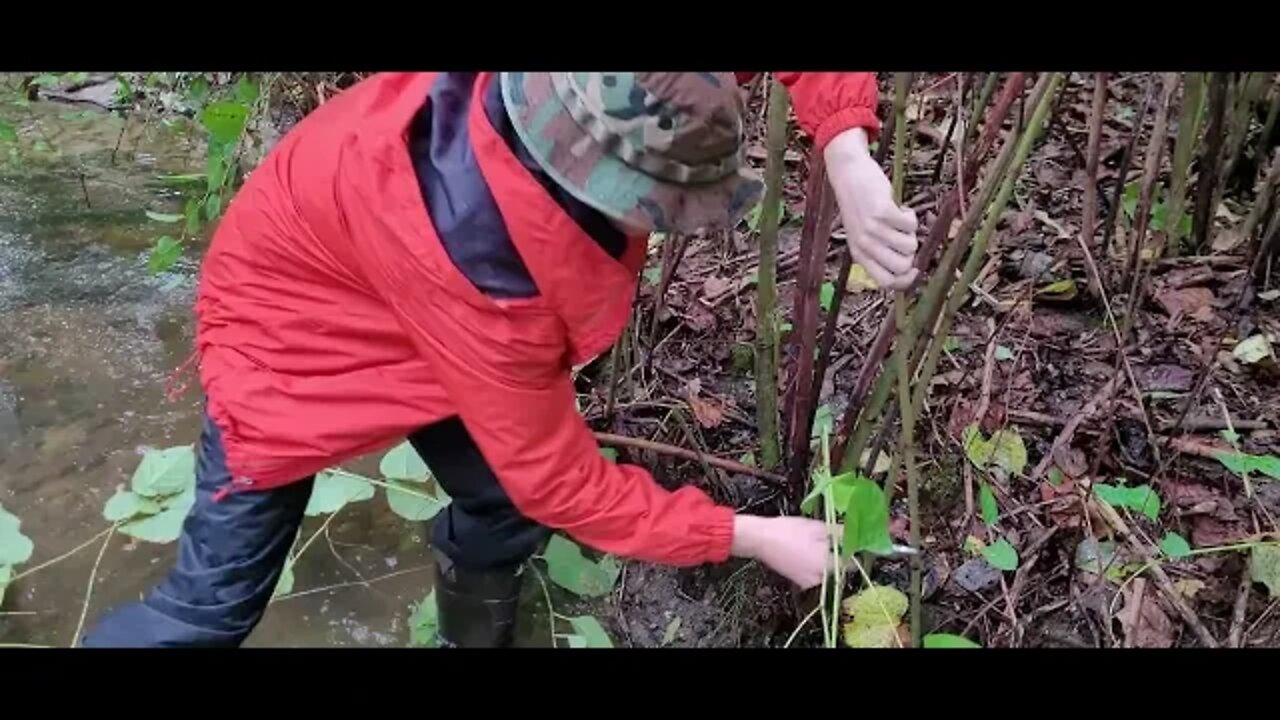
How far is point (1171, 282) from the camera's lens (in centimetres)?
210

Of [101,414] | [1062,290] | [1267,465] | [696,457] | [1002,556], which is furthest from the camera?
[101,414]

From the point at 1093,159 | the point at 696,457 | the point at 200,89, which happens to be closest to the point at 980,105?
the point at 1093,159

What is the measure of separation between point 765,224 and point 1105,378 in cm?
76

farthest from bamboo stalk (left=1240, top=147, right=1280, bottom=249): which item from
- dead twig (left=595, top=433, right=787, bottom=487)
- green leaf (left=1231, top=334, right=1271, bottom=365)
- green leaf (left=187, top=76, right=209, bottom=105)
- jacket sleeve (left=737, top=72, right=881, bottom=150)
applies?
green leaf (left=187, top=76, right=209, bottom=105)

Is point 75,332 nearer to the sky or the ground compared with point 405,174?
nearer to the ground

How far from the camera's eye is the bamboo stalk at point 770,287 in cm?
144

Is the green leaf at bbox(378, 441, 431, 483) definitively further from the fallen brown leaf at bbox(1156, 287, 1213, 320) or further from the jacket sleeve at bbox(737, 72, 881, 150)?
the fallen brown leaf at bbox(1156, 287, 1213, 320)

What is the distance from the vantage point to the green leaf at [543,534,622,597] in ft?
6.24

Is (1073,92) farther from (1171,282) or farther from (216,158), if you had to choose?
(216,158)

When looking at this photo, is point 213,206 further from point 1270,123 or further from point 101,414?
point 1270,123

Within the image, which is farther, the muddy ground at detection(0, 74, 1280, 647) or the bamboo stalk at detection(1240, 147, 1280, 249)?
the bamboo stalk at detection(1240, 147, 1280, 249)

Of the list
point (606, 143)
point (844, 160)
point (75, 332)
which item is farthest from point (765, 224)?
point (75, 332)

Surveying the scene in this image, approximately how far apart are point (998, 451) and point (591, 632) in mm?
673

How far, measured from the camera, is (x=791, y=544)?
1271 millimetres
